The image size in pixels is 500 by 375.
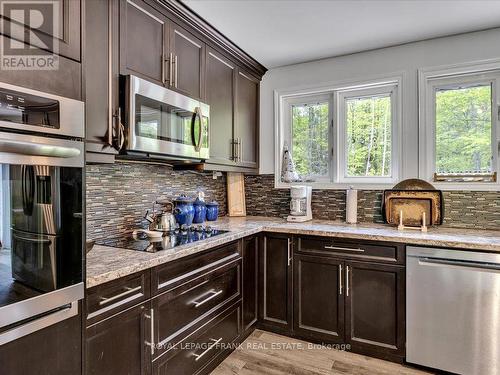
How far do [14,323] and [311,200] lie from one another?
2456 mm

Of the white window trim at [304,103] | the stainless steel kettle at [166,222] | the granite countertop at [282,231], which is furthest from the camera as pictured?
the white window trim at [304,103]

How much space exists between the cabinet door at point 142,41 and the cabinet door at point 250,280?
52.6 inches

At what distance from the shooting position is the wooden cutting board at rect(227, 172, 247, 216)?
10.5ft

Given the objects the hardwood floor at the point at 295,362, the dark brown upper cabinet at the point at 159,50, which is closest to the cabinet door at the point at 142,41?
the dark brown upper cabinet at the point at 159,50

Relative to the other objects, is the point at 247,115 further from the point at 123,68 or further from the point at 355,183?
the point at 123,68

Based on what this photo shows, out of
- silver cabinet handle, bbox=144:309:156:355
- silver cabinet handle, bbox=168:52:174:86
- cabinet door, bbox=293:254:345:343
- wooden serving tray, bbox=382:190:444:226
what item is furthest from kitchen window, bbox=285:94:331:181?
silver cabinet handle, bbox=144:309:156:355

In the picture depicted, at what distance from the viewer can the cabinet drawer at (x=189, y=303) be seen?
1562 mm

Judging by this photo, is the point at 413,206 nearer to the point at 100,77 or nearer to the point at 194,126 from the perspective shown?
the point at 194,126

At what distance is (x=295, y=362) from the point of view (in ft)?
7.10

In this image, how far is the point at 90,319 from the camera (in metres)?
1.20

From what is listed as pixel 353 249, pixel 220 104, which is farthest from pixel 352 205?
pixel 220 104

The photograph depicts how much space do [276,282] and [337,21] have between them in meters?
2.02

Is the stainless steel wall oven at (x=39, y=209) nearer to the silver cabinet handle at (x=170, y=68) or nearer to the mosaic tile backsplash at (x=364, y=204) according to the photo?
the silver cabinet handle at (x=170, y=68)

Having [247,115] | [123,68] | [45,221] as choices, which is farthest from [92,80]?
[247,115]
